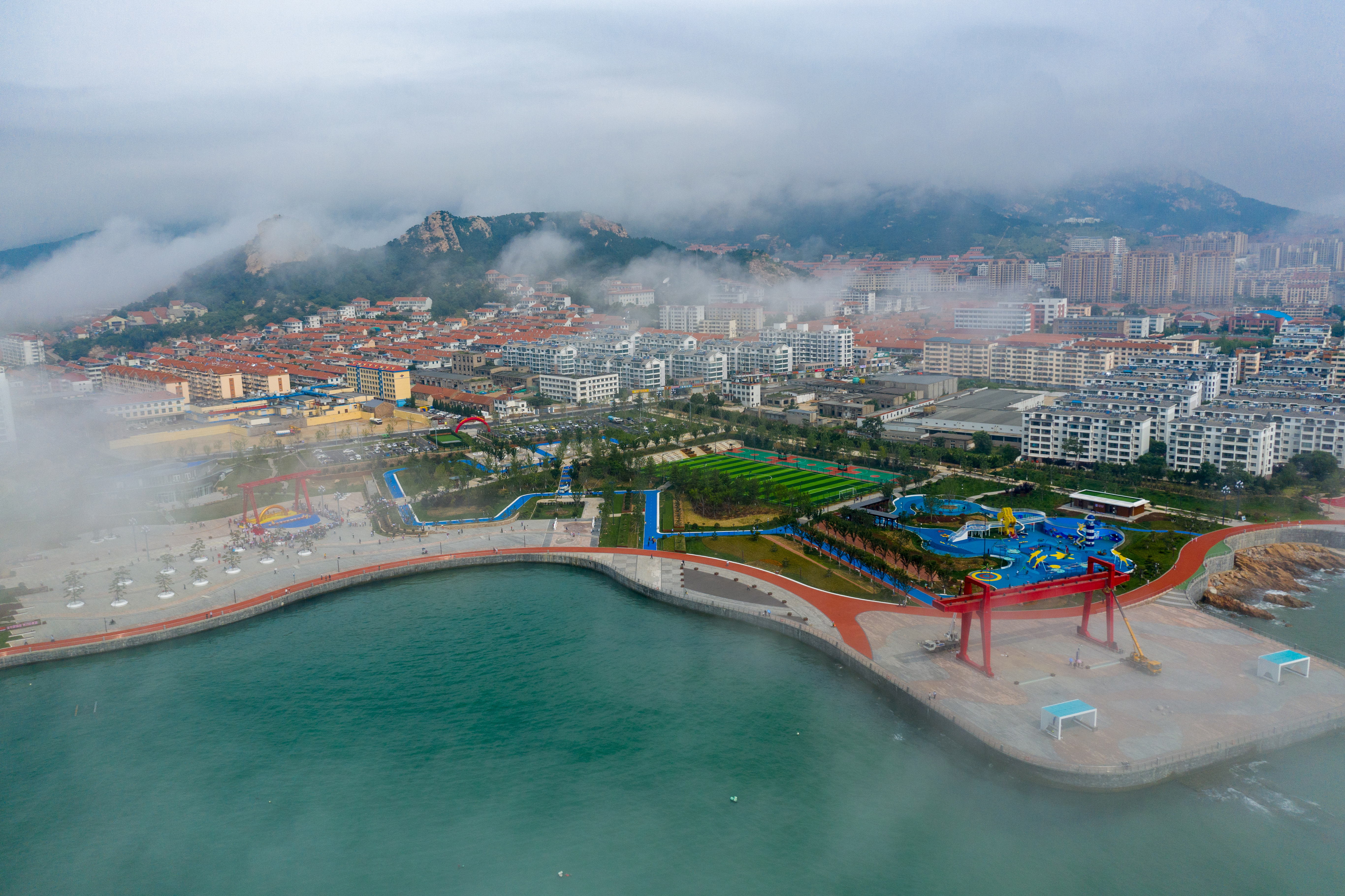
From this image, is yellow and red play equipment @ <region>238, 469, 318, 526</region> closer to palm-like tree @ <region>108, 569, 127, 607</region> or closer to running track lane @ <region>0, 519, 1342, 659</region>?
palm-like tree @ <region>108, 569, 127, 607</region>

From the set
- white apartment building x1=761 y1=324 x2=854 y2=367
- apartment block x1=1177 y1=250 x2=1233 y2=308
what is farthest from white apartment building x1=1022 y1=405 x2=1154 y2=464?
apartment block x1=1177 y1=250 x2=1233 y2=308

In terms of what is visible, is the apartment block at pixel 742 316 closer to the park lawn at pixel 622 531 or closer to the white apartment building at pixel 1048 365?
the white apartment building at pixel 1048 365

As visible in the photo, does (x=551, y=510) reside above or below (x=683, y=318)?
below

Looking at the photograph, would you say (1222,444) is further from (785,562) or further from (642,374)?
(642,374)

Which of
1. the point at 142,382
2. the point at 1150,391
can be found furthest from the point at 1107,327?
the point at 142,382

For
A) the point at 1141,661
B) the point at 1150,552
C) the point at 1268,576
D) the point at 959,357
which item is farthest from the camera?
the point at 959,357

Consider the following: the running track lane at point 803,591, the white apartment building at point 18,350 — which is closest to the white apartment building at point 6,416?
the running track lane at point 803,591

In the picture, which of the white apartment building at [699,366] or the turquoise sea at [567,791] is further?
the white apartment building at [699,366]
